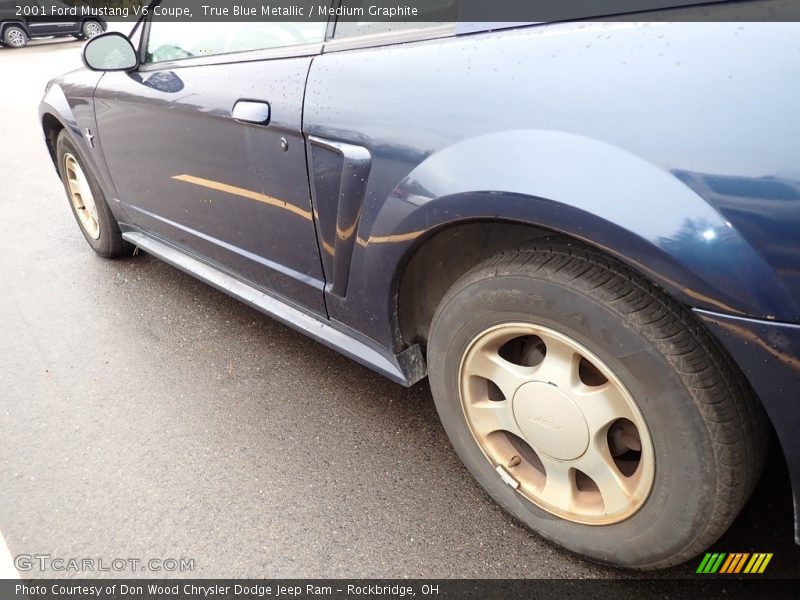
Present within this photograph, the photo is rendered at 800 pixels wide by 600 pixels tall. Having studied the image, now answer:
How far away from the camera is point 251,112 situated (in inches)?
75.0

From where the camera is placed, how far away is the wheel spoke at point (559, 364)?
1430mm

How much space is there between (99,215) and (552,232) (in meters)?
3.03

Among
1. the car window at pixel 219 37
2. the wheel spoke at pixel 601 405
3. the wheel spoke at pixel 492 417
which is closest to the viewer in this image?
the wheel spoke at pixel 601 405

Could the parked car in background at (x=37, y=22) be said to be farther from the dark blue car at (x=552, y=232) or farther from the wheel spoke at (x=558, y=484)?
the wheel spoke at (x=558, y=484)

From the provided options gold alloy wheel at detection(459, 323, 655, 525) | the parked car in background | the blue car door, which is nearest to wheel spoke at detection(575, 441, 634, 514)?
gold alloy wheel at detection(459, 323, 655, 525)

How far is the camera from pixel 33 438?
7.55ft

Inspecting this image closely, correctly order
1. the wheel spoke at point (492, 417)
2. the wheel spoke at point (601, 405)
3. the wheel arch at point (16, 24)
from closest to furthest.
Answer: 1. the wheel spoke at point (601, 405)
2. the wheel spoke at point (492, 417)
3. the wheel arch at point (16, 24)

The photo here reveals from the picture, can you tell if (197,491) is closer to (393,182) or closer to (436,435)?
(436,435)

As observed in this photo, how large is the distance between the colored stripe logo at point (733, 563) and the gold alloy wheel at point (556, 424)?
334 mm

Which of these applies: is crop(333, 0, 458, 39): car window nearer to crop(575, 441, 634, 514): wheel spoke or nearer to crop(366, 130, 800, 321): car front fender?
crop(366, 130, 800, 321): car front fender

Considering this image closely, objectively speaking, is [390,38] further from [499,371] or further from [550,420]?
[550,420]

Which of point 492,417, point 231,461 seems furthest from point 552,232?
point 231,461

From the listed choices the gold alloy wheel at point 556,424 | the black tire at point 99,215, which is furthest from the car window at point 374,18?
the black tire at point 99,215

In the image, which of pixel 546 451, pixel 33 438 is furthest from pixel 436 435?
pixel 33 438
